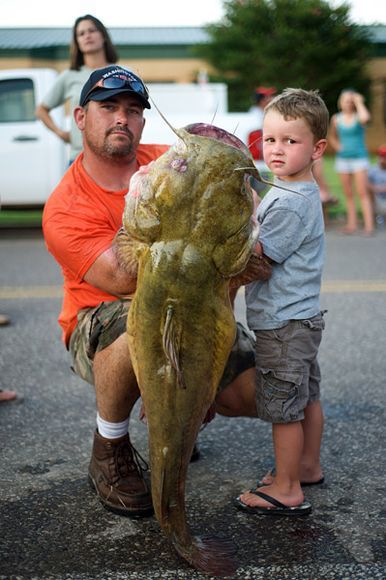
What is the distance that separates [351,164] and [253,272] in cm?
847

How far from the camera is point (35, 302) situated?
698 centimetres

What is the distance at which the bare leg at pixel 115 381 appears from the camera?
3100 mm

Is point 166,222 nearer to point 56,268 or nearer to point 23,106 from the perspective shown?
point 56,268

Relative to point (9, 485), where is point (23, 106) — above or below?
above

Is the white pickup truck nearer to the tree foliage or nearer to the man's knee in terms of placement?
the man's knee

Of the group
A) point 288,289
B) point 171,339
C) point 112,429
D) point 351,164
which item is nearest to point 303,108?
point 288,289

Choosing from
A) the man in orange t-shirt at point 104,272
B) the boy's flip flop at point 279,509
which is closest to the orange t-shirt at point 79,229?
the man in orange t-shirt at point 104,272

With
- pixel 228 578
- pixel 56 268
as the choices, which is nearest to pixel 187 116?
pixel 56 268

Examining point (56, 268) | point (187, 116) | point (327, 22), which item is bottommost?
point (56, 268)

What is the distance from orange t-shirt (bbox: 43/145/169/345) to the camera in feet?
10.6

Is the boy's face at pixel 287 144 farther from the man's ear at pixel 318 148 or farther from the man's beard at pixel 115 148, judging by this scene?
the man's beard at pixel 115 148

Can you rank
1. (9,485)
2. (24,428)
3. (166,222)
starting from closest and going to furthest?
(166,222), (9,485), (24,428)

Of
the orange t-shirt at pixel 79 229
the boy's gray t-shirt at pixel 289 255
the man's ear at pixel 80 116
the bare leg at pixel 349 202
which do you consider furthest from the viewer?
the bare leg at pixel 349 202

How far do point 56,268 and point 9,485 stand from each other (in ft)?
17.3
